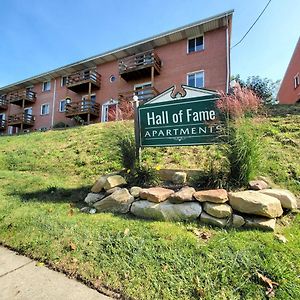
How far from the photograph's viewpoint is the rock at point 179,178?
4090 millimetres

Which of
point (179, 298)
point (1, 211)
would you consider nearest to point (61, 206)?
point (1, 211)

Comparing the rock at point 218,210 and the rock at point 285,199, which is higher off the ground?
the rock at point 285,199

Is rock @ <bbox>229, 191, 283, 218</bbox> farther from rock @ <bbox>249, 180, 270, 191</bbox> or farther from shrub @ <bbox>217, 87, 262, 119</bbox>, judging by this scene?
shrub @ <bbox>217, 87, 262, 119</bbox>

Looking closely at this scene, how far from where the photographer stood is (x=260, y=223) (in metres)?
2.86

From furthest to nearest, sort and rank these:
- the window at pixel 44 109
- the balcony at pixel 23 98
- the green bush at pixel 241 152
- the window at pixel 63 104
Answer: the balcony at pixel 23 98
the window at pixel 44 109
the window at pixel 63 104
the green bush at pixel 241 152

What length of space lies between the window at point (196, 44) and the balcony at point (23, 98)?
17.3m

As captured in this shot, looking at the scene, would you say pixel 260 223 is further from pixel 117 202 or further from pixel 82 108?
pixel 82 108

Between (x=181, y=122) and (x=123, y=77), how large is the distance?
52.6 ft

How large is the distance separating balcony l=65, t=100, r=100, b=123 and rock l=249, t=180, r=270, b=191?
17.9 m

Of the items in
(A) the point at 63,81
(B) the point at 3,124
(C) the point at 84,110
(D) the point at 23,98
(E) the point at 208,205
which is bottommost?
(E) the point at 208,205

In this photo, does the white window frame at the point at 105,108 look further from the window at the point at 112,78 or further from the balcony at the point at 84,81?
the balcony at the point at 84,81

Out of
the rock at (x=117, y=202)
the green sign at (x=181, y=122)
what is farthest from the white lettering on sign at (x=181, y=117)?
the rock at (x=117, y=202)

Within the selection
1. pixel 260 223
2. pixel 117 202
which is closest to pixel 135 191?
pixel 117 202

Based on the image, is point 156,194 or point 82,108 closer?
point 156,194
